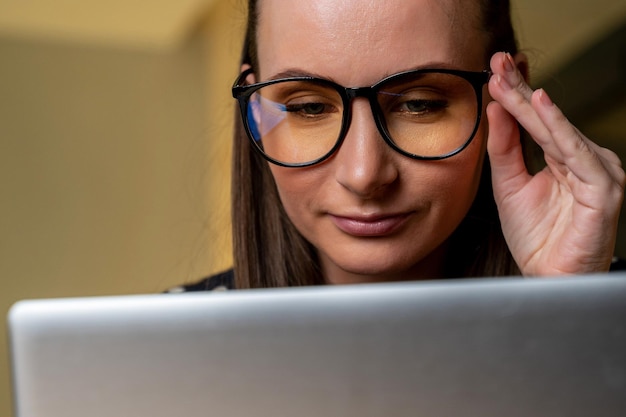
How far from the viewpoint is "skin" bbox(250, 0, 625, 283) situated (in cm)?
89

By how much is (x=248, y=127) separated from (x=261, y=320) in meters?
0.61

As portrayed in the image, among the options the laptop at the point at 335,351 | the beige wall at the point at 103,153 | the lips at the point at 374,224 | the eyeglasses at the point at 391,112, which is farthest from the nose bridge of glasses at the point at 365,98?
the beige wall at the point at 103,153

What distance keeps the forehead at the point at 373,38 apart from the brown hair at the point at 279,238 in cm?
24

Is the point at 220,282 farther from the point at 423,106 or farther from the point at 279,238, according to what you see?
the point at 423,106

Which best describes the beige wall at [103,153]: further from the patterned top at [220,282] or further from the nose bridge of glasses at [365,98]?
the nose bridge of glasses at [365,98]

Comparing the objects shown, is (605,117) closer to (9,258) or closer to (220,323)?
(220,323)

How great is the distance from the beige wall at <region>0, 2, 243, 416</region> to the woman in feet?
9.04

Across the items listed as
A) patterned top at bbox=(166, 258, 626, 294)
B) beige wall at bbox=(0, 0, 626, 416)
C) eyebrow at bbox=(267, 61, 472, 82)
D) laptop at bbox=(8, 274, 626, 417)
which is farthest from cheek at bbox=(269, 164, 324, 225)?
beige wall at bbox=(0, 0, 626, 416)

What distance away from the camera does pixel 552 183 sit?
1.00 metres

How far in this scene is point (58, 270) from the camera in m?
3.84

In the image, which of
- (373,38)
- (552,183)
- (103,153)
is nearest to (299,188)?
(373,38)

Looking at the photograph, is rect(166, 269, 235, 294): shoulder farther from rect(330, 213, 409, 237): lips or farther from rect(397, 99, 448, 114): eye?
rect(397, 99, 448, 114): eye

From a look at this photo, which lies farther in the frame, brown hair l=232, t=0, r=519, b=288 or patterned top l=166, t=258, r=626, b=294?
patterned top l=166, t=258, r=626, b=294

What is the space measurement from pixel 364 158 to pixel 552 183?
272mm
